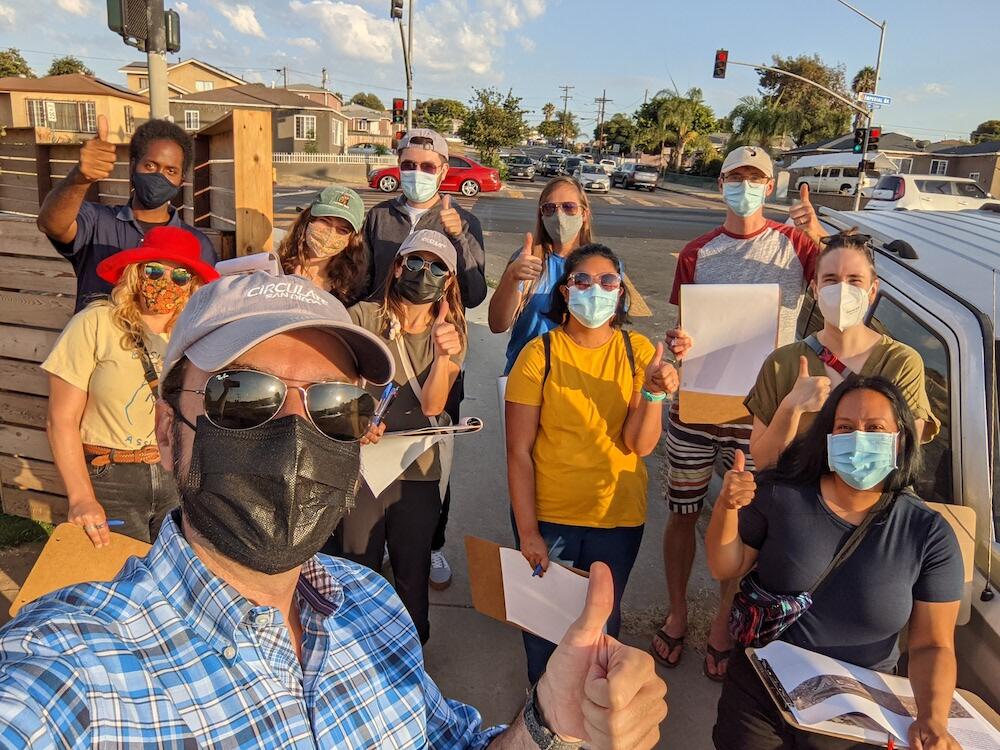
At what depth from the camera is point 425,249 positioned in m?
2.87

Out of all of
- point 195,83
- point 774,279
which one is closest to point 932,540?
point 774,279

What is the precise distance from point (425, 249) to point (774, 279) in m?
1.71

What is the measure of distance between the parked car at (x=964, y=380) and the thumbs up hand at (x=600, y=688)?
1.53 m

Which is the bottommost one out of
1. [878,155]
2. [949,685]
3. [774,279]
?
[949,685]

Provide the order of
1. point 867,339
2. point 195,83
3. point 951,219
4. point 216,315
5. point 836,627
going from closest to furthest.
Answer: point 216,315
point 836,627
point 867,339
point 951,219
point 195,83

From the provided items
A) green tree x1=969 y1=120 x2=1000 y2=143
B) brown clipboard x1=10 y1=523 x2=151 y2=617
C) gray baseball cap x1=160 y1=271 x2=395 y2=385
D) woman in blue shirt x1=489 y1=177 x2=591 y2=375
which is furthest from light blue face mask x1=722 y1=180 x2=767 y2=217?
green tree x1=969 y1=120 x2=1000 y2=143

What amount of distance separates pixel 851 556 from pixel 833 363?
84 cm

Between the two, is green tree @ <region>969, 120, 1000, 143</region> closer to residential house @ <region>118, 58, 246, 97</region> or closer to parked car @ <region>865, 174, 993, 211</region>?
parked car @ <region>865, 174, 993, 211</region>

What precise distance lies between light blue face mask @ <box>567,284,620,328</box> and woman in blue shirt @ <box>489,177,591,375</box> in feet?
1.79

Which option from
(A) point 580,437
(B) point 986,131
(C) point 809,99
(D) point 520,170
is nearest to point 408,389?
(A) point 580,437

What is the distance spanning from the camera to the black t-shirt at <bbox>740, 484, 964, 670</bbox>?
204 centimetres

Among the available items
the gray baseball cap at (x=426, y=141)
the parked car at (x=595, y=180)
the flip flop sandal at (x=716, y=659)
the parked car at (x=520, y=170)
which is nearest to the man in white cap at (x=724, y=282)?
the flip flop sandal at (x=716, y=659)

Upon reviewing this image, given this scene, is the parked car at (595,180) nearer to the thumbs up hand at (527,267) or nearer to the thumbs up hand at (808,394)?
the thumbs up hand at (527,267)

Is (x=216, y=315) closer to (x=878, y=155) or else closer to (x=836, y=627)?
(x=836, y=627)
